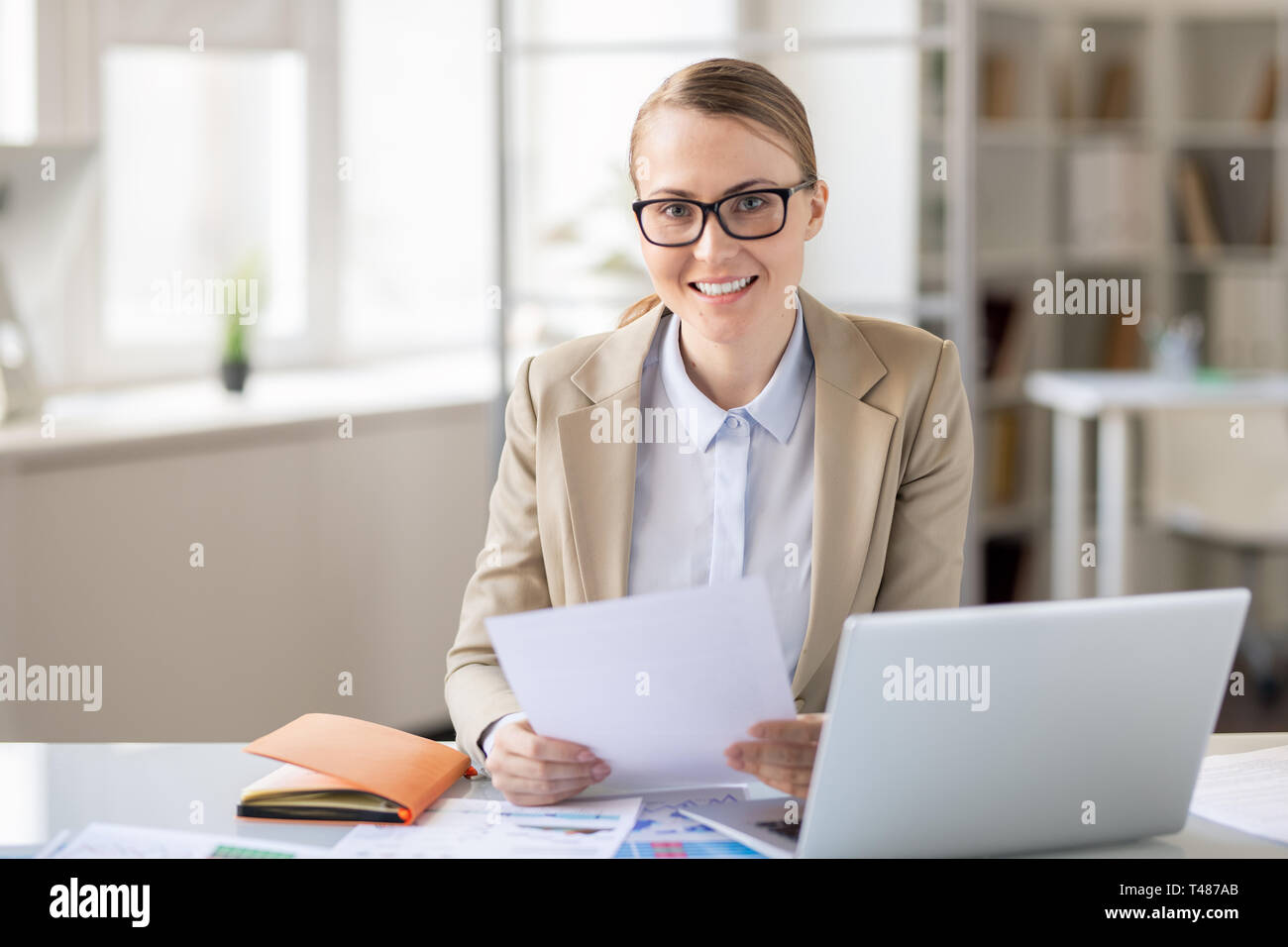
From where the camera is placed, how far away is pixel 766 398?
1.67 m

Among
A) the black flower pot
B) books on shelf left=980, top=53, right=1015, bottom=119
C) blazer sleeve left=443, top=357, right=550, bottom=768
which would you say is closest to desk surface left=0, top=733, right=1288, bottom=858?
blazer sleeve left=443, top=357, right=550, bottom=768

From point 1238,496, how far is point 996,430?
3.09 feet

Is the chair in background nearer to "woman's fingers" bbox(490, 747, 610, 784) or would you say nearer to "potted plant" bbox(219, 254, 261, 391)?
"potted plant" bbox(219, 254, 261, 391)

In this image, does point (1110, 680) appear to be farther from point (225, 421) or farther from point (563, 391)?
point (225, 421)

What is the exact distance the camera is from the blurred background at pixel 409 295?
3068 mm

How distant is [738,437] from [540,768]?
56 cm

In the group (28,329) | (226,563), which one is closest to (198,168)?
(28,329)

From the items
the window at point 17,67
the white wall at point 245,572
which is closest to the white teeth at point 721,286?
the white wall at point 245,572

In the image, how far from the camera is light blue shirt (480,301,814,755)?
1651 mm

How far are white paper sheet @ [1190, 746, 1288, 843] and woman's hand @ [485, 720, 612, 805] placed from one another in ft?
1.84

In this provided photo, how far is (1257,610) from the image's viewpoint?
15.8 feet

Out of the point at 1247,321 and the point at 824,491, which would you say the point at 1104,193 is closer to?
the point at 1247,321

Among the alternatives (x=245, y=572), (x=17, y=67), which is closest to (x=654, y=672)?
(x=245, y=572)

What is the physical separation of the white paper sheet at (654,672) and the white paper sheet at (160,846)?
249mm
